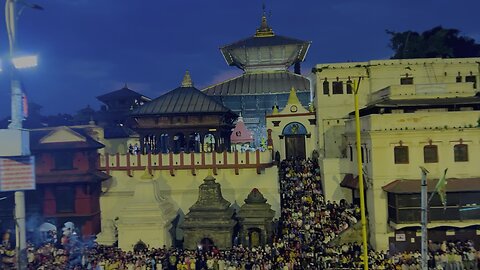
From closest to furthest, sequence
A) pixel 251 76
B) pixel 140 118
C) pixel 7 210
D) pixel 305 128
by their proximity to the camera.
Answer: pixel 7 210 < pixel 140 118 < pixel 305 128 < pixel 251 76

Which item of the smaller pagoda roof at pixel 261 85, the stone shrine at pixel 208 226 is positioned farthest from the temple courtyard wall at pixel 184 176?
the smaller pagoda roof at pixel 261 85

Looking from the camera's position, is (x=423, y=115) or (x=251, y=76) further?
(x=251, y=76)

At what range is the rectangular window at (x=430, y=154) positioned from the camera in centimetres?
3269

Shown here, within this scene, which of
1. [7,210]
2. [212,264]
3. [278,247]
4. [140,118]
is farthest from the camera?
[140,118]

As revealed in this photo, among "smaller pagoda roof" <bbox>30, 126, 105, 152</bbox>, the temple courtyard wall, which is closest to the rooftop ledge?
the temple courtyard wall

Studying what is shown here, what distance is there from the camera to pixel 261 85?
191 feet

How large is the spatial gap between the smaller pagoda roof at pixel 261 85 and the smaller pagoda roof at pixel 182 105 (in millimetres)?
13778

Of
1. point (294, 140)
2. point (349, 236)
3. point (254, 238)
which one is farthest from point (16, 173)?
point (294, 140)

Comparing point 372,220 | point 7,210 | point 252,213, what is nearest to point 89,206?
point 7,210

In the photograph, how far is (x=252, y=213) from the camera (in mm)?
34562

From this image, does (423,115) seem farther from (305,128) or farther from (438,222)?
(305,128)

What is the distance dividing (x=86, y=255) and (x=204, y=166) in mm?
10620

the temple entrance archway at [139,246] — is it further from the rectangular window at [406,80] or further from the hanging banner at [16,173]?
the rectangular window at [406,80]

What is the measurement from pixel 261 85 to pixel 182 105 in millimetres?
17723
